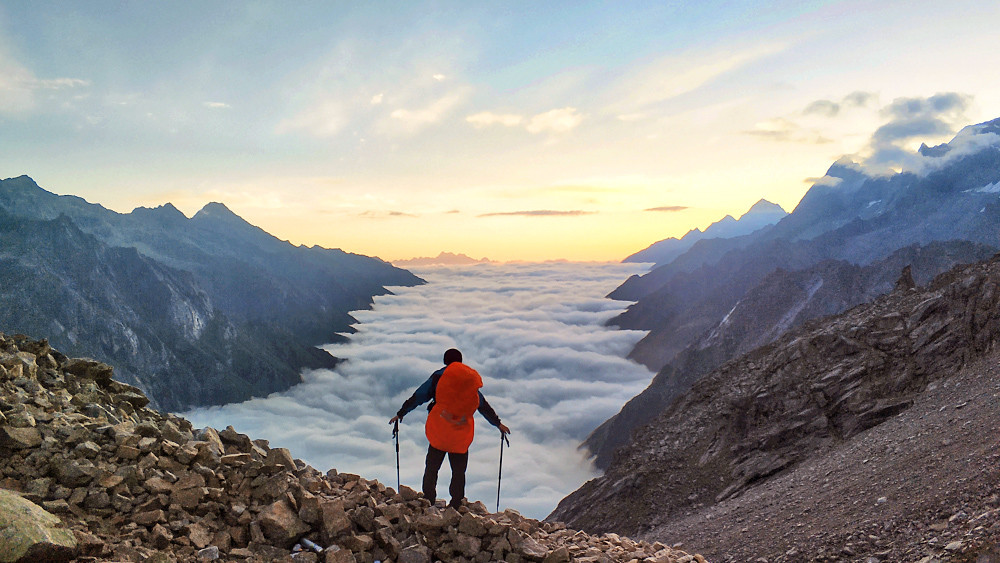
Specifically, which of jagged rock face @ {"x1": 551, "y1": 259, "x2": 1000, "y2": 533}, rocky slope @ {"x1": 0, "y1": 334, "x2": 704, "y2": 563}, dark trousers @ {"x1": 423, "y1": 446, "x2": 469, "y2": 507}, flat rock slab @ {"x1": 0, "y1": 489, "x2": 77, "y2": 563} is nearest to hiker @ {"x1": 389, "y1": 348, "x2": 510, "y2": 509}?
dark trousers @ {"x1": 423, "y1": 446, "x2": 469, "y2": 507}

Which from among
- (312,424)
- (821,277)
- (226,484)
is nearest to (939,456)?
(226,484)

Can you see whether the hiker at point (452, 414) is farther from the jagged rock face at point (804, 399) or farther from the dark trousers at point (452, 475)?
the jagged rock face at point (804, 399)

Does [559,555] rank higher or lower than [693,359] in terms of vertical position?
higher

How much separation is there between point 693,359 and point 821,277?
99.0 ft

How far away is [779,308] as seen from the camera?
97.9 meters

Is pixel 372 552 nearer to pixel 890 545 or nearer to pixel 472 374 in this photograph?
pixel 472 374

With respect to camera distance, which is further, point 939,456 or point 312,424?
point 312,424

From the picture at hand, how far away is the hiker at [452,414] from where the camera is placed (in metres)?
9.01

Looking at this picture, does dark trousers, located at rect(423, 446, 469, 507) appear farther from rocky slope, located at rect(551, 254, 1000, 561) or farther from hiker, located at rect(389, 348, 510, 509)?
rocky slope, located at rect(551, 254, 1000, 561)

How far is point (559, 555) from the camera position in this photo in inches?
315

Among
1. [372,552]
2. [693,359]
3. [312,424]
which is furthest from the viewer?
[312,424]

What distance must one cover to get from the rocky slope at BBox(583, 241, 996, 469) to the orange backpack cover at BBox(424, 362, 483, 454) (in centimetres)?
8253

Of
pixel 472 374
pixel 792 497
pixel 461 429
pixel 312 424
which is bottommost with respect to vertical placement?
pixel 312 424

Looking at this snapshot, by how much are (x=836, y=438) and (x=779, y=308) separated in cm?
8042
